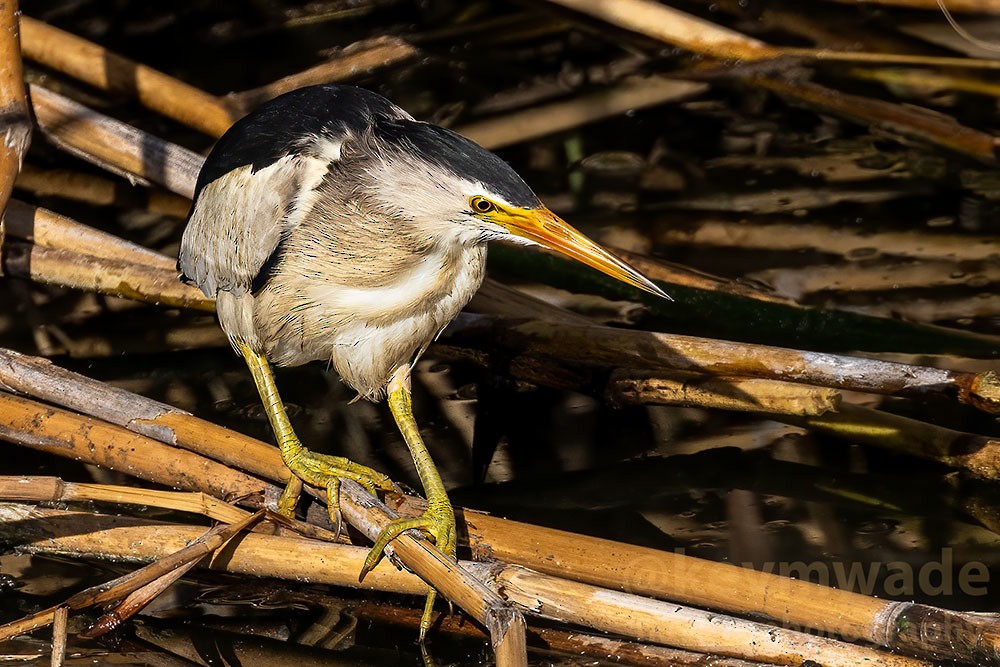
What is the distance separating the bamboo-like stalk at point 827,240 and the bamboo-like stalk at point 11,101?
6.37ft

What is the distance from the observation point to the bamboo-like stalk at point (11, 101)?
10.6ft

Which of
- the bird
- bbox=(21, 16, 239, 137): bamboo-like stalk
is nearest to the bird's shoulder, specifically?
the bird

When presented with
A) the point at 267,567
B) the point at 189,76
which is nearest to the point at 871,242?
the point at 267,567

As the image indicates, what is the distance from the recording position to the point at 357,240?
2.66 meters

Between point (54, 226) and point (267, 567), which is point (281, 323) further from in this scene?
point (54, 226)

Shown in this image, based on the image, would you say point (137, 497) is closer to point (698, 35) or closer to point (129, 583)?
point (129, 583)

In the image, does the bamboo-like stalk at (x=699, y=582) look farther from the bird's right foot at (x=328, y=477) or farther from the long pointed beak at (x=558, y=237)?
the long pointed beak at (x=558, y=237)

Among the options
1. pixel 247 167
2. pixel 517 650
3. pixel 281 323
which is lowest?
pixel 517 650

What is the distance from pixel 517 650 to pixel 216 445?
3.27ft

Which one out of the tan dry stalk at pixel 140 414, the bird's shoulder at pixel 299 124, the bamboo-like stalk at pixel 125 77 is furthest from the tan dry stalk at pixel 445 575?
the bamboo-like stalk at pixel 125 77

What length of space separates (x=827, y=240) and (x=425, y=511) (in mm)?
1939

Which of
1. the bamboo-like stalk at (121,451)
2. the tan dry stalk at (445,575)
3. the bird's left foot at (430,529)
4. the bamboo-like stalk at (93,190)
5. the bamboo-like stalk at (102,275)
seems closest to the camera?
the tan dry stalk at (445,575)

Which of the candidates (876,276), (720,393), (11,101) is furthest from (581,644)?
(11,101)

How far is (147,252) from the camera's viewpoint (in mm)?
3545
